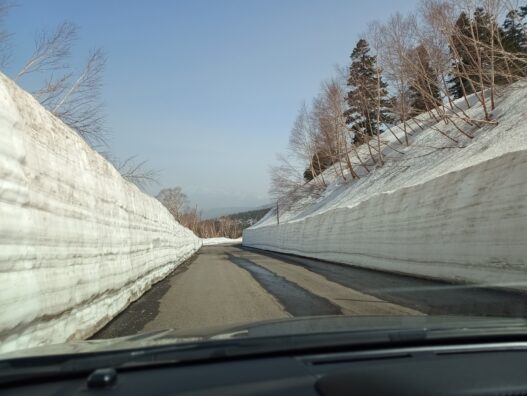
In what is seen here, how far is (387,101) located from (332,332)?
53611 millimetres

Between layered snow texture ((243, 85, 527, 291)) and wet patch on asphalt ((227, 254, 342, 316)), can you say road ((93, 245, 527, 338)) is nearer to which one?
wet patch on asphalt ((227, 254, 342, 316))

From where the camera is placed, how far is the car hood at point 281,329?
10.7 feet

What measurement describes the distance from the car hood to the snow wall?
676 centimetres

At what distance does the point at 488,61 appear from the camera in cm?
4031

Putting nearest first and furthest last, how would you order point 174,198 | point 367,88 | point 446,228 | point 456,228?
point 456,228
point 446,228
point 367,88
point 174,198

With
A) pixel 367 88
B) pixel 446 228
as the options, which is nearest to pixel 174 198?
pixel 367 88

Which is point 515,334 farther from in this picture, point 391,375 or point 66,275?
point 66,275

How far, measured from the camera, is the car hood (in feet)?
10.7

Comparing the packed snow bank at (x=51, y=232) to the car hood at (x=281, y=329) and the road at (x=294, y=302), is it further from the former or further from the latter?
the car hood at (x=281, y=329)

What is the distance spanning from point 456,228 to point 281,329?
10094 millimetres

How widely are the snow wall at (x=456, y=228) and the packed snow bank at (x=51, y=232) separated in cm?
721

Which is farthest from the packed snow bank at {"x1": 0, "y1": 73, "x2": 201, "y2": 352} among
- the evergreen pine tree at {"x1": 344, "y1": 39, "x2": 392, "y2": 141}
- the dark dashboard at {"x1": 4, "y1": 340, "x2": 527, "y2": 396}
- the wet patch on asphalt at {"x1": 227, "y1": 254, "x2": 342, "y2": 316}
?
the evergreen pine tree at {"x1": 344, "y1": 39, "x2": 392, "y2": 141}

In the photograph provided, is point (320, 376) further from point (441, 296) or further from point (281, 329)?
point (441, 296)

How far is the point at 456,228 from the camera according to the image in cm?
1273
